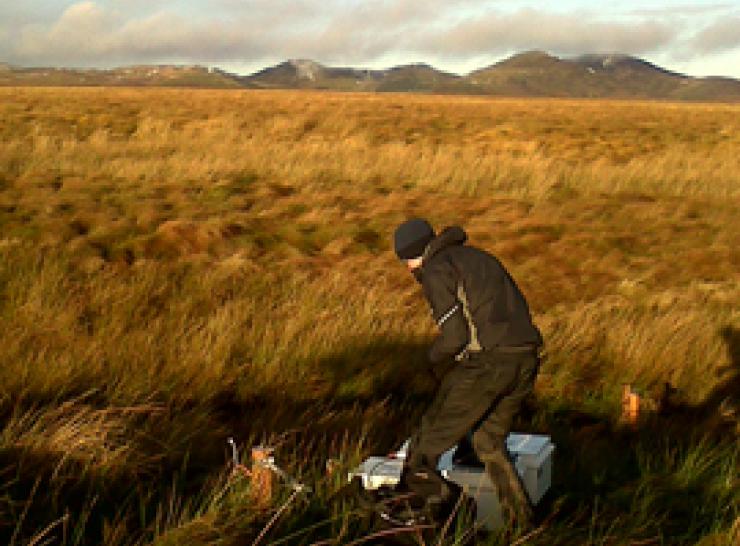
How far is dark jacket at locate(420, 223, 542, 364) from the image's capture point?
172 inches

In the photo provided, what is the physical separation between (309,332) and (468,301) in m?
3.54

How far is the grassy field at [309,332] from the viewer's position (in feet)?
15.7

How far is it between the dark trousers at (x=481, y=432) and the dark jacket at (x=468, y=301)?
0.10m

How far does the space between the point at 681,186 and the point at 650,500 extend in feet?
46.3

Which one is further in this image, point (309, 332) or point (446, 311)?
point (309, 332)

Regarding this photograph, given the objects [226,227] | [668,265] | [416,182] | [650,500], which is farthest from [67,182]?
[650,500]

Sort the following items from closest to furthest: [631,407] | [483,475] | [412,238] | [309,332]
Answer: [412,238] < [483,475] < [631,407] < [309,332]

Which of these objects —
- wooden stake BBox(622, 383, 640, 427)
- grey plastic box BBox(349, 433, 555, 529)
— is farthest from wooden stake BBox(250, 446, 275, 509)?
wooden stake BBox(622, 383, 640, 427)

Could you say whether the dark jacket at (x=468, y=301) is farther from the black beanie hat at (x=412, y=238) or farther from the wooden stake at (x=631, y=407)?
the wooden stake at (x=631, y=407)

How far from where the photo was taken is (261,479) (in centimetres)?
437

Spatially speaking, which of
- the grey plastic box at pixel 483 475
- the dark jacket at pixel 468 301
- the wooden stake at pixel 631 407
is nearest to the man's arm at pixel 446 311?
the dark jacket at pixel 468 301

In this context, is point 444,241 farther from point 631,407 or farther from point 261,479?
point 631,407

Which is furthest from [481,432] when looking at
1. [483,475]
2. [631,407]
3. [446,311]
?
[631,407]

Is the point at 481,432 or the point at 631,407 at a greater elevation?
the point at 481,432
